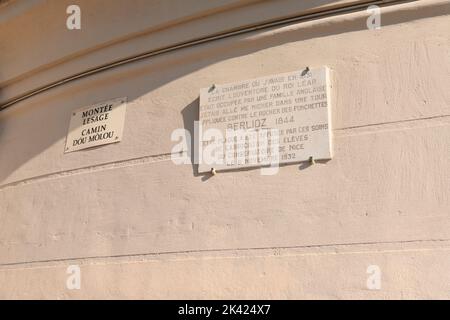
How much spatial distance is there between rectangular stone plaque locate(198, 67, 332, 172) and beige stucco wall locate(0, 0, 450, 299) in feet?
0.26

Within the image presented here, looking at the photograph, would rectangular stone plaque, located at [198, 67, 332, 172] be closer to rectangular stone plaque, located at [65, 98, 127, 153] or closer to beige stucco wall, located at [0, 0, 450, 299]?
beige stucco wall, located at [0, 0, 450, 299]

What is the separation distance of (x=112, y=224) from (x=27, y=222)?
815 mm

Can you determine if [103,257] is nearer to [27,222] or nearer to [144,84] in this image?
[27,222]

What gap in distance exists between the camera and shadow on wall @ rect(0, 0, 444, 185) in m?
3.53

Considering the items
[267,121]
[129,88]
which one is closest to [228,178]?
[267,121]

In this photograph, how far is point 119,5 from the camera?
420cm

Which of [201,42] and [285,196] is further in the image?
[201,42]

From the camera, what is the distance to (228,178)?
344 cm

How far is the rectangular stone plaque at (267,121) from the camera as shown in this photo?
3.26 m

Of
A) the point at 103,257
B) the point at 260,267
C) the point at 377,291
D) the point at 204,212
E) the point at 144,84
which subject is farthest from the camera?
the point at 144,84

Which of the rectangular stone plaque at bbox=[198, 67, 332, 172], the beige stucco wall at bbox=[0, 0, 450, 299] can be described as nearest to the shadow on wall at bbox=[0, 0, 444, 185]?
the beige stucco wall at bbox=[0, 0, 450, 299]

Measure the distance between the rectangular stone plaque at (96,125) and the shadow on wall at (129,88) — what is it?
53 mm

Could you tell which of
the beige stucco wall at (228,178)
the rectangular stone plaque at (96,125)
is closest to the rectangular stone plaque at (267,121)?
the beige stucco wall at (228,178)
